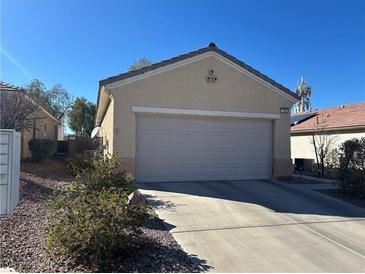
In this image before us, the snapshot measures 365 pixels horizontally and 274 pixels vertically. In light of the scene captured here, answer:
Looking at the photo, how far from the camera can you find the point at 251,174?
11648 mm

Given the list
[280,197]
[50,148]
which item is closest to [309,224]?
[280,197]

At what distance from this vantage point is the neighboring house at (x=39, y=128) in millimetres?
14011

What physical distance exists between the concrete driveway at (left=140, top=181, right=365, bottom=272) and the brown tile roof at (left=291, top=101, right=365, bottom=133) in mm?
6822

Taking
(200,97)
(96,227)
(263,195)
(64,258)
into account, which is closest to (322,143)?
(200,97)

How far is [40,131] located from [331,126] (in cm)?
1781

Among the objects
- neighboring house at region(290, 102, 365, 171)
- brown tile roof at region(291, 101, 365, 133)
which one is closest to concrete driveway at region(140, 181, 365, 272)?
neighboring house at region(290, 102, 365, 171)

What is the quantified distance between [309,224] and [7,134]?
6.01 meters

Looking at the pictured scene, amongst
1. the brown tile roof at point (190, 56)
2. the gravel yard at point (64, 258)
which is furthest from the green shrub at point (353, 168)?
the gravel yard at point (64, 258)

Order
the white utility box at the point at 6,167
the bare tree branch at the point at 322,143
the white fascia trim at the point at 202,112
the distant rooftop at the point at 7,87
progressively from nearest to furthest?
the white utility box at the point at 6,167 → the white fascia trim at the point at 202,112 → the distant rooftop at the point at 7,87 → the bare tree branch at the point at 322,143

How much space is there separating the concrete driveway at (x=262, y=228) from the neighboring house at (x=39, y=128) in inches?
301

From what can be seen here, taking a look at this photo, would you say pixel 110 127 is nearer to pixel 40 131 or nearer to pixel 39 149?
pixel 39 149

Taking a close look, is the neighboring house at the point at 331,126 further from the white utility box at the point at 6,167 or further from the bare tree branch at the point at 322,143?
the white utility box at the point at 6,167

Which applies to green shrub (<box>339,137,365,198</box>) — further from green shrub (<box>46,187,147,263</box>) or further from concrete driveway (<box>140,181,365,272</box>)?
green shrub (<box>46,187,147,263</box>)

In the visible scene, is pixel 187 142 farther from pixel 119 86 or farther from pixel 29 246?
pixel 29 246
